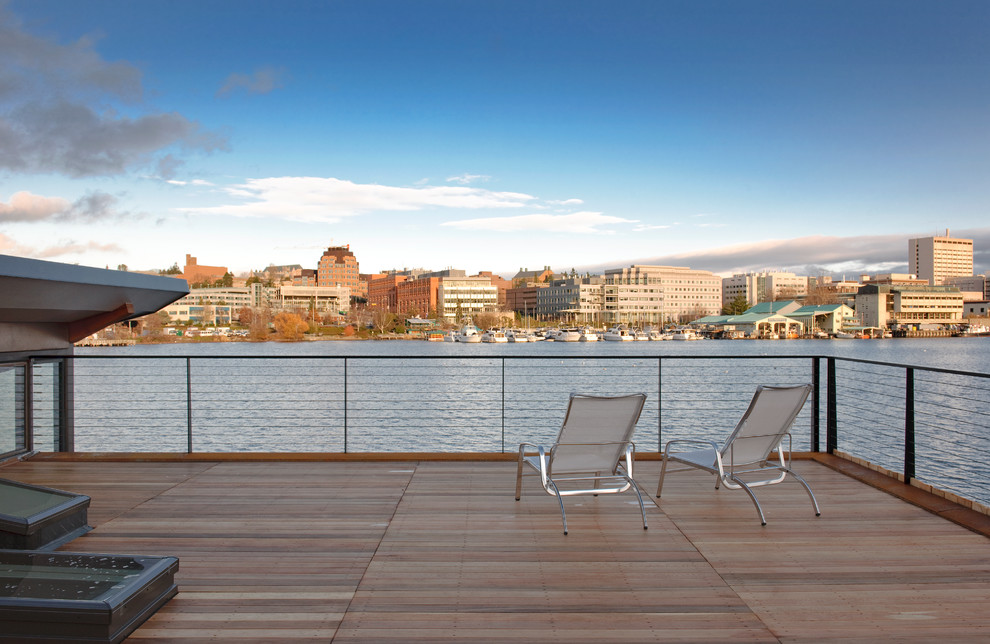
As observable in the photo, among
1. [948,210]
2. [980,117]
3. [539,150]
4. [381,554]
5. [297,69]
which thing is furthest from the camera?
[948,210]

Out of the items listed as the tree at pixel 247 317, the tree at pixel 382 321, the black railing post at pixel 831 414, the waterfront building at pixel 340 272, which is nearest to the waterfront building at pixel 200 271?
the waterfront building at pixel 340 272

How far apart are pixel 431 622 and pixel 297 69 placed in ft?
64.5

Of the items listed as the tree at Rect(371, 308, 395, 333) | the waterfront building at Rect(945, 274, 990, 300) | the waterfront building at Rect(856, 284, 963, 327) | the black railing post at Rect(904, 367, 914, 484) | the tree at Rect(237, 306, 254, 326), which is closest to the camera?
the black railing post at Rect(904, 367, 914, 484)

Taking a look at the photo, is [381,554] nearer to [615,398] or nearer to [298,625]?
[298,625]

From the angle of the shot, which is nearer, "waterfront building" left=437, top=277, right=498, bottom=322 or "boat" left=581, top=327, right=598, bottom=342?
"boat" left=581, top=327, right=598, bottom=342

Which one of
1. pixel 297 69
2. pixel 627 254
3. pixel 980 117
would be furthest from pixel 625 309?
pixel 297 69

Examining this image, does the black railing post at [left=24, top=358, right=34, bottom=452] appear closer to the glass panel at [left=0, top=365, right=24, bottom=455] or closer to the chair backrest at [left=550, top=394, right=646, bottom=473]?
the glass panel at [left=0, top=365, right=24, bottom=455]

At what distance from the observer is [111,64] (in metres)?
19.6

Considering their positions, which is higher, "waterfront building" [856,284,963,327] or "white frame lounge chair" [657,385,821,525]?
"waterfront building" [856,284,963,327]

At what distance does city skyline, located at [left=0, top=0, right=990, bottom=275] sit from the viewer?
17.3 m

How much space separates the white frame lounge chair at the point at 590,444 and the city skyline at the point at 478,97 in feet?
52.0

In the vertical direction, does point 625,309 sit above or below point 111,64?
below

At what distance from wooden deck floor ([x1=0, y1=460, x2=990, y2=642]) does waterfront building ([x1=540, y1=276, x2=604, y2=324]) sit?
96.0 meters

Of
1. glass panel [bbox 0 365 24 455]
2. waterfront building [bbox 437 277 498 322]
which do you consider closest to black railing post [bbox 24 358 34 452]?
glass panel [bbox 0 365 24 455]
